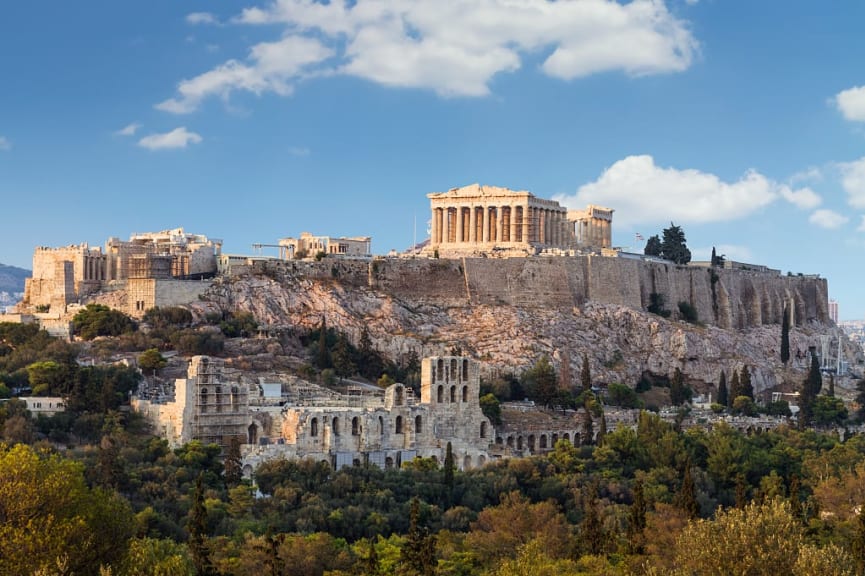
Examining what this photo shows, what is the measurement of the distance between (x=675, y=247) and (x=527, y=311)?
21.1 metres

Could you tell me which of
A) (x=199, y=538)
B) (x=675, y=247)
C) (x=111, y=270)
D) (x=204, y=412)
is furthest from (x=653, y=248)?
(x=199, y=538)

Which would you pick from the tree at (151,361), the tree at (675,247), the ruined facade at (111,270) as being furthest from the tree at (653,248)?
the tree at (151,361)

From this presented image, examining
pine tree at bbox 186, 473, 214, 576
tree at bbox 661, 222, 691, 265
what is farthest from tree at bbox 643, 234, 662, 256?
pine tree at bbox 186, 473, 214, 576

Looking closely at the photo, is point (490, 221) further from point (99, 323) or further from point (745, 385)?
point (99, 323)

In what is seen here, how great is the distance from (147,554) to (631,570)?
43.1 ft

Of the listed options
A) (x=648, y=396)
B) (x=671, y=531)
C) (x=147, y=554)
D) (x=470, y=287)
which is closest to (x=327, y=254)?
(x=470, y=287)

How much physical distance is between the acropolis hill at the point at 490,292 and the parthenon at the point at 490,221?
9 cm

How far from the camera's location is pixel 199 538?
39594 millimetres

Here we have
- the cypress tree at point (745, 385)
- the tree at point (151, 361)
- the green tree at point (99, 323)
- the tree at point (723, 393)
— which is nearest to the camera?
the tree at point (151, 361)

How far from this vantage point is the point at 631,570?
40.2 m

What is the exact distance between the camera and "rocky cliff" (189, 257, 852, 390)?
7525cm

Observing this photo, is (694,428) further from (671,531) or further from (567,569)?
(567,569)

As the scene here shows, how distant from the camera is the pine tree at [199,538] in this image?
3728 centimetres

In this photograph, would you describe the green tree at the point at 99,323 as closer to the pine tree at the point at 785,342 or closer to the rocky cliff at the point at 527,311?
the rocky cliff at the point at 527,311
